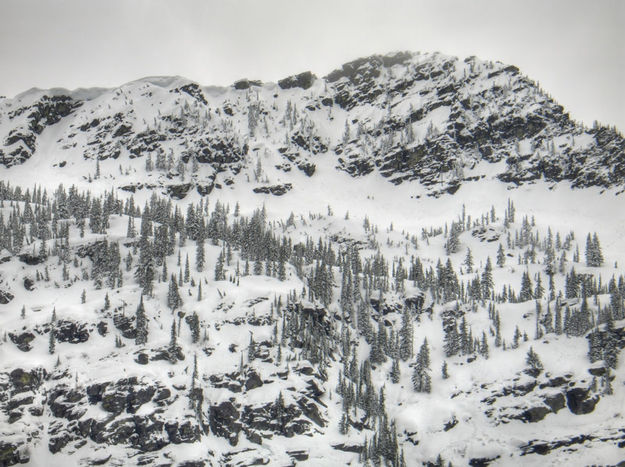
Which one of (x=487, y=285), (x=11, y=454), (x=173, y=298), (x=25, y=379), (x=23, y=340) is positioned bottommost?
(x=11, y=454)

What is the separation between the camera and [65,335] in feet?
443

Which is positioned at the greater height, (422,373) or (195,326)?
(195,326)

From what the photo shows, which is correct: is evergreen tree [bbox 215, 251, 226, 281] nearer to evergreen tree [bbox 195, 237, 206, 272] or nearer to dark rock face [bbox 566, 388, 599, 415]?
evergreen tree [bbox 195, 237, 206, 272]

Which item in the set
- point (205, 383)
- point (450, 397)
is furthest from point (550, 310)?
point (205, 383)

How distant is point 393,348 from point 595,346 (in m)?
55.3

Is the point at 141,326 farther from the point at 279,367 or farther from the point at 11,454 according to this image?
the point at 11,454

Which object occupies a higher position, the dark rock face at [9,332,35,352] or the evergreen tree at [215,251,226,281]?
the evergreen tree at [215,251,226,281]

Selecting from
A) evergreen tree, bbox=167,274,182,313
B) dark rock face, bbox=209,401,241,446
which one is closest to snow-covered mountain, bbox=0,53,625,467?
dark rock face, bbox=209,401,241,446

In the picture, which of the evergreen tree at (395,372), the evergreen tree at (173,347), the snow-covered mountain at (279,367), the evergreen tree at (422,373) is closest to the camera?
the snow-covered mountain at (279,367)

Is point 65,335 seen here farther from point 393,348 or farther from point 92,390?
point 393,348

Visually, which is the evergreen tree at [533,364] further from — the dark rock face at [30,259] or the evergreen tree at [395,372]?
the dark rock face at [30,259]

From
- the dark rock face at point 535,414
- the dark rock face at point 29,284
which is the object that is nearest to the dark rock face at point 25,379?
the dark rock face at point 29,284

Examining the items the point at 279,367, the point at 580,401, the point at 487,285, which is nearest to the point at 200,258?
the point at 279,367

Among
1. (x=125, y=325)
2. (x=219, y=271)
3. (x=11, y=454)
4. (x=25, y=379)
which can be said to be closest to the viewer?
(x=11, y=454)
